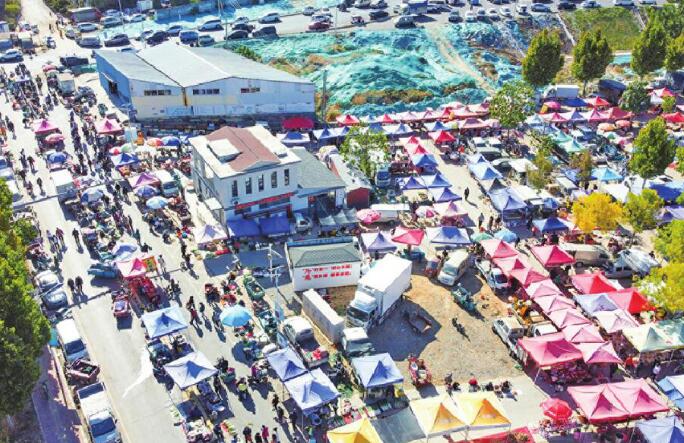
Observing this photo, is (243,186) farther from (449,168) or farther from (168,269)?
(449,168)

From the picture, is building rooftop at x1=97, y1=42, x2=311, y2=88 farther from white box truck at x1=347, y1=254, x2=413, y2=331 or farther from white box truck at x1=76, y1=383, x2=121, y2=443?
white box truck at x1=76, y1=383, x2=121, y2=443

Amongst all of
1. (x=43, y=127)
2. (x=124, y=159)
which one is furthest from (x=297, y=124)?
(x=43, y=127)

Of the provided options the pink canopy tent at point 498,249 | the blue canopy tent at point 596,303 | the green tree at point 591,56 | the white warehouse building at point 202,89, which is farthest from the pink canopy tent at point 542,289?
the green tree at point 591,56

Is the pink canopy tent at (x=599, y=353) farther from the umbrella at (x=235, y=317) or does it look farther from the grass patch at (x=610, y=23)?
the grass patch at (x=610, y=23)

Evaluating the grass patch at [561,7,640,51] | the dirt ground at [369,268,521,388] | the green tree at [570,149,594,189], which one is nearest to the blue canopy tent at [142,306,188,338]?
the dirt ground at [369,268,521,388]

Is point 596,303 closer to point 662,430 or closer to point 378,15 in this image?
point 662,430

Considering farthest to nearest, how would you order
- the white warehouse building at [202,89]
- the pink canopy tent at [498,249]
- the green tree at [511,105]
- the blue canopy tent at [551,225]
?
1. the white warehouse building at [202,89]
2. the green tree at [511,105]
3. the blue canopy tent at [551,225]
4. the pink canopy tent at [498,249]
